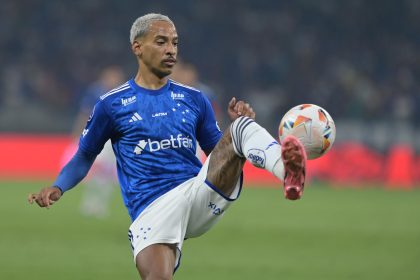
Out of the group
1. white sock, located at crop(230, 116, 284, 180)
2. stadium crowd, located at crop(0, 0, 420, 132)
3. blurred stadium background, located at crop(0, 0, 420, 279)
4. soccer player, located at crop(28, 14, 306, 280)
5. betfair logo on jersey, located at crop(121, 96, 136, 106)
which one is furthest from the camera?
stadium crowd, located at crop(0, 0, 420, 132)

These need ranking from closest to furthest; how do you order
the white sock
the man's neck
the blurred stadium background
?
1. the white sock
2. the man's neck
3. the blurred stadium background

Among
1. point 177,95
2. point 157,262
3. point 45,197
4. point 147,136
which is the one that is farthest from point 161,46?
point 157,262

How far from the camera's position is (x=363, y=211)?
47.0ft

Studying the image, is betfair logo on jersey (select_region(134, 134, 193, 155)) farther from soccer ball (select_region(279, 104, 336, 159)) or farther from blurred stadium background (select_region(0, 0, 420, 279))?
blurred stadium background (select_region(0, 0, 420, 279))

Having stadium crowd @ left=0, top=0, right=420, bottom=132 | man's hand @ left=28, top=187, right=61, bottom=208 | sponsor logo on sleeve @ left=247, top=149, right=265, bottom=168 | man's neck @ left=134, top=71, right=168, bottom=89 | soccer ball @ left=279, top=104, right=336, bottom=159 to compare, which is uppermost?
stadium crowd @ left=0, top=0, right=420, bottom=132

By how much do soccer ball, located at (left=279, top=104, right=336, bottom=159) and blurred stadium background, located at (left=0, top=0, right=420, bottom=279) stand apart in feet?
11.3

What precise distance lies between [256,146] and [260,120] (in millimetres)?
13680

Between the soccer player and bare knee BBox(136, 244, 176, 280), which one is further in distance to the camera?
the soccer player

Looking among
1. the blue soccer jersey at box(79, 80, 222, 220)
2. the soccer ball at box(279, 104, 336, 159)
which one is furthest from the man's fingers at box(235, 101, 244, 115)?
the blue soccer jersey at box(79, 80, 222, 220)

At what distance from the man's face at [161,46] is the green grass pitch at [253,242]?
3.16m

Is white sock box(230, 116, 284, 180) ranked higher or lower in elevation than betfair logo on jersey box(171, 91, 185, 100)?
lower

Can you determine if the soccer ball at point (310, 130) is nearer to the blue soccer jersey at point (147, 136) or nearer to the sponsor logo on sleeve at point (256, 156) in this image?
the sponsor logo on sleeve at point (256, 156)

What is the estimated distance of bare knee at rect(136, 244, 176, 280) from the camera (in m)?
5.27

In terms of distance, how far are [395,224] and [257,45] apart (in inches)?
388
